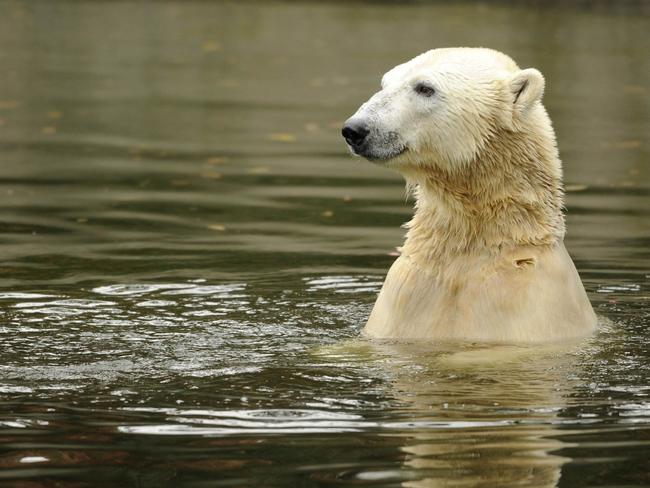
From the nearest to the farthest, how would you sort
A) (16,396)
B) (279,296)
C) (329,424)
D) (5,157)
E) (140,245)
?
(329,424) → (16,396) → (279,296) → (140,245) → (5,157)

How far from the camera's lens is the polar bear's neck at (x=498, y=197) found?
6.32 metres

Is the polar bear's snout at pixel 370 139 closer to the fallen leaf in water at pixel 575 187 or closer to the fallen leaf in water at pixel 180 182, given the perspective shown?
the fallen leaf in water at pixel 180 182

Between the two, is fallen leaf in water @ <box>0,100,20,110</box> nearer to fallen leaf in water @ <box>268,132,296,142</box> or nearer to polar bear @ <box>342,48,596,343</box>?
fallen leaf in water @ <box>268,132,296,142</box>

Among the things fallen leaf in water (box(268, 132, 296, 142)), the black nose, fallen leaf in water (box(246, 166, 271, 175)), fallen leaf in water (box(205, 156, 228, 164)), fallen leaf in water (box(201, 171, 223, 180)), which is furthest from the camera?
fallen leaf in water (box(268, 132, 296, 142))

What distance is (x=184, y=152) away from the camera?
13.4 m

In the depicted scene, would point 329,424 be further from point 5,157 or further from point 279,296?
point 5,157

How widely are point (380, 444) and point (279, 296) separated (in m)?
2.88

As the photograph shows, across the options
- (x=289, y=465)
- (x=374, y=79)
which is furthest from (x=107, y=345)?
(x=374, y=79)

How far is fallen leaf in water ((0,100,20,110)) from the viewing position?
16066 mm

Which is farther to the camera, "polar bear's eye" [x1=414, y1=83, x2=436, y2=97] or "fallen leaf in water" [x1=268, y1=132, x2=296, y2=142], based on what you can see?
"fallen leaf in water" [x1=268, y1=132, x2=296, y2=142]

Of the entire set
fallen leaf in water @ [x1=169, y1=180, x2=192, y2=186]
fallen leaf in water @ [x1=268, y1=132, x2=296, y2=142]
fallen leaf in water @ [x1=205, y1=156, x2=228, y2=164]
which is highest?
fallen leaf in water @ [x1=268, y1=132, x2=296, y2=142]

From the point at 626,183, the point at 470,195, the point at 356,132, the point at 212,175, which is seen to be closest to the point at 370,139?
the point at 356,132

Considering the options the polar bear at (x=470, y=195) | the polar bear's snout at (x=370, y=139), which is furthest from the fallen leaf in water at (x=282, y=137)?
the polar bear's snout at (x=370, y=139)

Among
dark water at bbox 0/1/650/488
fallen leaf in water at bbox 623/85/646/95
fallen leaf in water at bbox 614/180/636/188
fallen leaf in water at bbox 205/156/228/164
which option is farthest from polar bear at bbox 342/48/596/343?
Result: fallen leaf in water at bbox 623/85/646/95
